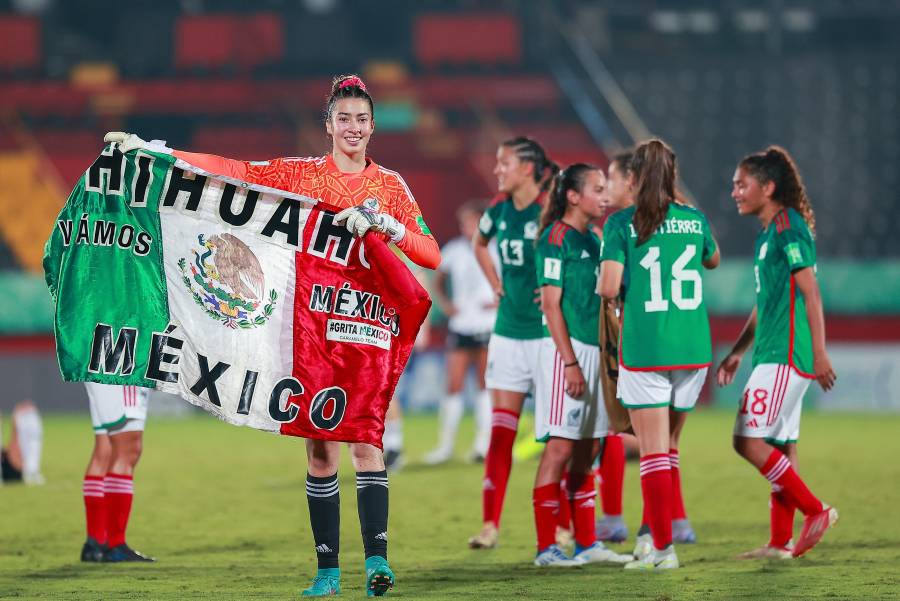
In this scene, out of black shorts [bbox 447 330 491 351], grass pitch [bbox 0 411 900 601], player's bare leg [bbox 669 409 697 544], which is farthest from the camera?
black shorts [bbox 447 330 491 351]

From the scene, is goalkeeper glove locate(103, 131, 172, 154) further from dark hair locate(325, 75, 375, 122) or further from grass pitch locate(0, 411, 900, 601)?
grass pitch locate(0, 411, 900, 601)

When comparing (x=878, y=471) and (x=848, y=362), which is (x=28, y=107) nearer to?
(x=848, y=362)

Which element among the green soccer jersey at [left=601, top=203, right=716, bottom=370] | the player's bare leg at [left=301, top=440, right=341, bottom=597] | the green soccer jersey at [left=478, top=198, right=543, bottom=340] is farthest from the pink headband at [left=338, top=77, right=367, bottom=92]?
the green soccer jersey at [left=478, top=198, right=543, bottom=340]

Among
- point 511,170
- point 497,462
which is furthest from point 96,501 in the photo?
point 511,170

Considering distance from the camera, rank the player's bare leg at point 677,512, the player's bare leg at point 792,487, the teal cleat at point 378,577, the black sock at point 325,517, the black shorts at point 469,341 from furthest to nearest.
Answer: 1. the black shorts at point 469,341
2. the player's bare leg at point 677,512
3. the player's bare leg at point 792,487
4. the black sock at point 325,517
5. the teal cleat at point 378,577

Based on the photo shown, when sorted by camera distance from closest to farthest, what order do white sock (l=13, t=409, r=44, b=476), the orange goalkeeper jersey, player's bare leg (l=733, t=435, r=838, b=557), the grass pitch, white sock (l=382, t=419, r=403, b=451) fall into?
the orange goalkeeper jersey
the grass pitch
player's bare leg (l=733, t=435, r=838, b=557)
white sock (l=13, t=409, r=44, b=476)
white sock (l=382, t=419, r=403, b=451)

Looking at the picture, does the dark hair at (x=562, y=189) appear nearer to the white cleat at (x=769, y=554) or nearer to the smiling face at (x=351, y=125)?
the smiling face at (x=351, y=125)

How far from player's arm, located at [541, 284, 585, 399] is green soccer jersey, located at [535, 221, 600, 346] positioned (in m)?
0.11

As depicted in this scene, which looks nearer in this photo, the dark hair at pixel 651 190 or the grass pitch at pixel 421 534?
the grass pitch at pixel 421 534

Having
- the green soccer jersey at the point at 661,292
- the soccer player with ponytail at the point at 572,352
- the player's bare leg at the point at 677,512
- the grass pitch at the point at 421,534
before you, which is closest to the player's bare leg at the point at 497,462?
the grass pitch at the point at 421,534

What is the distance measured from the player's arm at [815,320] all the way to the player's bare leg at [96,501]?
11.7ft

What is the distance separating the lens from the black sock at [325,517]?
5.31 metres

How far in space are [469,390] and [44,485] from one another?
9206 mm

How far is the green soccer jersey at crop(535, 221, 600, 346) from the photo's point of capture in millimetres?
6387
